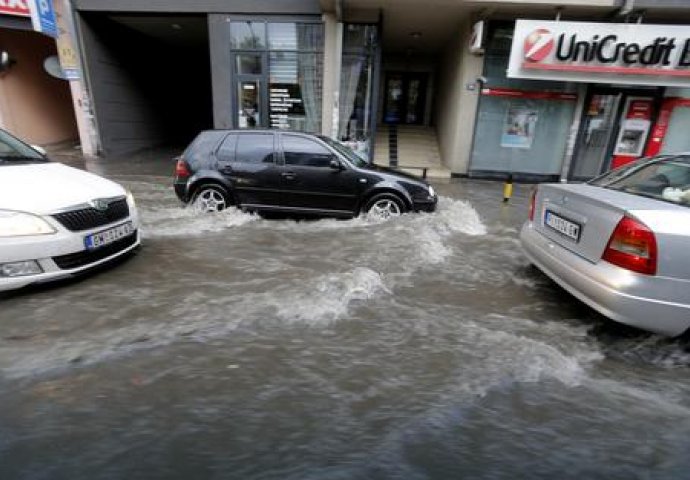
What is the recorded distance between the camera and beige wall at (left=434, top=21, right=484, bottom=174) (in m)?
12.1

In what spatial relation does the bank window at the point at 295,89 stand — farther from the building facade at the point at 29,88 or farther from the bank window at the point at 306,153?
the building facade at the point at 29,88

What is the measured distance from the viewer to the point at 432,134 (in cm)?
1673

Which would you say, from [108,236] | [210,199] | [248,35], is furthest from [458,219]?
[248,35]

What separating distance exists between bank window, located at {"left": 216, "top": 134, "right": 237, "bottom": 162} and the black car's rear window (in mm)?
124

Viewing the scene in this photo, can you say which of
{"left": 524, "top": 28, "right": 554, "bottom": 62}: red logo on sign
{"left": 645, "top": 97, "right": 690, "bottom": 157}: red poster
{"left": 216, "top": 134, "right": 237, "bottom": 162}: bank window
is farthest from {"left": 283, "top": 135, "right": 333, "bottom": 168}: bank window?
{"left": 645, "top": 97, "right": 690, "bottom": 157}: red poster

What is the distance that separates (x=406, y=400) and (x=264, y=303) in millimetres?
1807

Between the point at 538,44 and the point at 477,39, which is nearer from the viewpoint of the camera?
the point at 538,44

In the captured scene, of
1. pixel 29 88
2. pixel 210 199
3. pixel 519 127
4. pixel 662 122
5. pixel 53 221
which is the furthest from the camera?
pixel 29 88

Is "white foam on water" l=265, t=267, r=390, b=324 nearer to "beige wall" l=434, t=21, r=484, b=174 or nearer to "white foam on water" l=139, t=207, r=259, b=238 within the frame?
"white foam on water" l=139, t=207, r=259, b=238

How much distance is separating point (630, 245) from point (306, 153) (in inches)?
189

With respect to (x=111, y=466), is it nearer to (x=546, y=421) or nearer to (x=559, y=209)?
(x=546, y=421)

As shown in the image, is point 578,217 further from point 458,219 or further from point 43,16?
point 43,16

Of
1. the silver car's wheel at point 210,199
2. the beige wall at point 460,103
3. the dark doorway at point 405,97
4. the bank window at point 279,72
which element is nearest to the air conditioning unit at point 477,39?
the beige wall at point 460,103

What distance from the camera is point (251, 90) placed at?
41.1 feet
